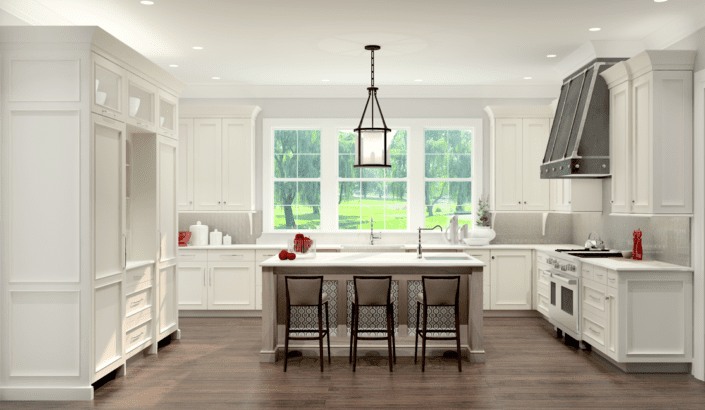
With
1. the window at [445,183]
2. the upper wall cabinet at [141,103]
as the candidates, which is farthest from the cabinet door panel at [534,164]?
the upper wall cabinet at [141,103]

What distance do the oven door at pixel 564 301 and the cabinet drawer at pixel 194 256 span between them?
14.0 feet

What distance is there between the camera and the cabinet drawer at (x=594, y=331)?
5.03 m

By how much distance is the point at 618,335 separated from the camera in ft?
15.5

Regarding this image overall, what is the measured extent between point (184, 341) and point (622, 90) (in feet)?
16.7

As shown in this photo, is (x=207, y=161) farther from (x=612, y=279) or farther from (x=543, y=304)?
(x=612, y=279)

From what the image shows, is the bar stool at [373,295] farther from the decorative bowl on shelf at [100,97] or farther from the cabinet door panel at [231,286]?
the cabinet door panel at [231,286]

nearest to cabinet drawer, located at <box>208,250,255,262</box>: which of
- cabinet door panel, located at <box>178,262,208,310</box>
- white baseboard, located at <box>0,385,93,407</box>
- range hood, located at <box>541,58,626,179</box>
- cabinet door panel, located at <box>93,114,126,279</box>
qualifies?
cabinet door panel, located at <box>178,262,208,310</box>

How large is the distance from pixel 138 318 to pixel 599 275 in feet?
13.8

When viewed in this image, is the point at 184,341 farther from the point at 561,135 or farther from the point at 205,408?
the point at 561,135

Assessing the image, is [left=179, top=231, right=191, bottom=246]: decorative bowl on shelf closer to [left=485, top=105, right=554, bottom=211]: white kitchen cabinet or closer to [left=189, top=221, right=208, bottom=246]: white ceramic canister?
[left=189, top=221, right=208, bottom=246]: white ceramic canister

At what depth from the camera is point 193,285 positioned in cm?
721

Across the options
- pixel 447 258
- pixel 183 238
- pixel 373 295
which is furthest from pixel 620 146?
pixel 183 238

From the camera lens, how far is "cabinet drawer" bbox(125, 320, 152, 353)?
4801mm

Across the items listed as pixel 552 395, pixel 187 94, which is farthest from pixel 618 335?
pixel 187 94
